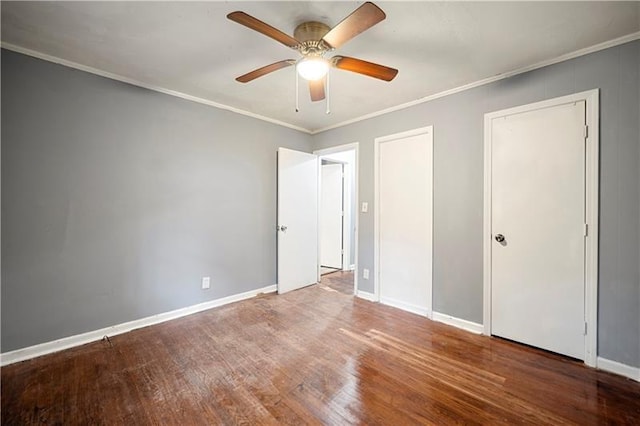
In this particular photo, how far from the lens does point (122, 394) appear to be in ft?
5.74

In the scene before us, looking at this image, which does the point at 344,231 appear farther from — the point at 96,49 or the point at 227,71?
the point at 96,49

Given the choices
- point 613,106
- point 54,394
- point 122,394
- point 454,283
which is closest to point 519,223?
point 454,283

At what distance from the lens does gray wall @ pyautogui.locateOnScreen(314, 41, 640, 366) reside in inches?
74.8

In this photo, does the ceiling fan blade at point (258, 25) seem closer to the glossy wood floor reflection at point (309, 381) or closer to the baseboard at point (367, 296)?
the glossy wood floor reflection at point (309, 381)

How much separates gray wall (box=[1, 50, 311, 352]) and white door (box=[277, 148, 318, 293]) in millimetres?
463

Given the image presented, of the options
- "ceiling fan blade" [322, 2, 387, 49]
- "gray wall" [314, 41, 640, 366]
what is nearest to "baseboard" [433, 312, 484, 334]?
"gray wall" [314, 41, 640, 366]

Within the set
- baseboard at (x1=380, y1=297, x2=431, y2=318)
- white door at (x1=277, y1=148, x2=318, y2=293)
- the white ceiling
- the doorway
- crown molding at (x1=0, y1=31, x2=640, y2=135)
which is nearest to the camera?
the white ceiling

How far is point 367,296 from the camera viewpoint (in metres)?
3.54

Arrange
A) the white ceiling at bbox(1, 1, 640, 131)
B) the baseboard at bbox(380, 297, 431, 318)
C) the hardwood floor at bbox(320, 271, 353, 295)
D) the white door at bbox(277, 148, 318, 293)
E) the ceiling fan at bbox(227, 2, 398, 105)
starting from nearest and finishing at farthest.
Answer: the ceiling fan at bbox(227, 2, 398, 105) → the white ceiling at bbox(1, 1, 640, 131) → the baseboard at bbox(380, 297, 431, 318) → the white door at bbox(277, 148, 318, 293) → the hardwood floor at bbox(320, 271, 353, 295)

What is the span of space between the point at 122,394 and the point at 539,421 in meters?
2.60

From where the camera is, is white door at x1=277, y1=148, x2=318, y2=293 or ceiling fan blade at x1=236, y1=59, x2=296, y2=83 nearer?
ceiling fan blade at x1=236, y1=59, x2=296, y2=83

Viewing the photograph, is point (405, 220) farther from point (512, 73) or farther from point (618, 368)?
point (618, 368)

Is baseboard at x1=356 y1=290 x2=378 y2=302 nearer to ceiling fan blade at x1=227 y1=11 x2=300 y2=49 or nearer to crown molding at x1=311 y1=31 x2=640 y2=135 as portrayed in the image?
crown molding at x1=311 y1=31 x2=640 y2=135

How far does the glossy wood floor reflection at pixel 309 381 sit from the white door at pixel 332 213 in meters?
2.55
